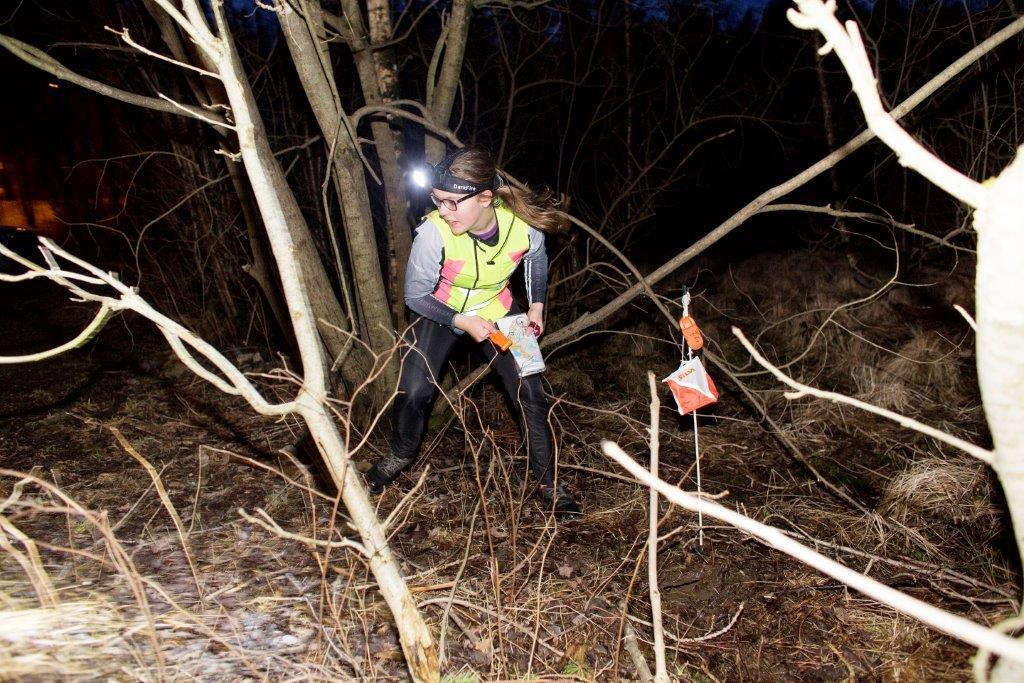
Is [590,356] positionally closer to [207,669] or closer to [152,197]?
[207,669]

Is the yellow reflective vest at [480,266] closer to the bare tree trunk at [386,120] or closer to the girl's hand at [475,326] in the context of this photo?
the girl's hand at [475,326]

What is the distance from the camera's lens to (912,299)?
6.40m

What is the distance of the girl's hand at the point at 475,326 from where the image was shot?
3191 mm

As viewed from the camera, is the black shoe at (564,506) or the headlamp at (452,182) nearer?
the headlamp at (452,182)

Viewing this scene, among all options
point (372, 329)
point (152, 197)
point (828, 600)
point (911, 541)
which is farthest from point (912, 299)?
point (152, 197)

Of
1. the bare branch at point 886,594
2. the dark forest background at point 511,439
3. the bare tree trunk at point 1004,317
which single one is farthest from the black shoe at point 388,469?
the bare tree trunk at point 1004,317

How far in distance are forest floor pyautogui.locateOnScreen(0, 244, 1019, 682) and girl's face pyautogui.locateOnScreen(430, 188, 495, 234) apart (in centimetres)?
106

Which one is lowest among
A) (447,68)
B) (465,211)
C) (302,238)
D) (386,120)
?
(302,238)

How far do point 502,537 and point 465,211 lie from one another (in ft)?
5.70

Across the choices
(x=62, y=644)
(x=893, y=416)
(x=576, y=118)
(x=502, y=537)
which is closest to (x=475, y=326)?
(x=502, y=537)

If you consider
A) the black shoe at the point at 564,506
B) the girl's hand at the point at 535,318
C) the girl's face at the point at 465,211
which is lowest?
the black shoe at the point at 564,506

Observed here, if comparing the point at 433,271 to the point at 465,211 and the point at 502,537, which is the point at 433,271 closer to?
the point at 465,211

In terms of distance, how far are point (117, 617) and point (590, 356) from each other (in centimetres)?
450

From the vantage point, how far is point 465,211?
304 cm
